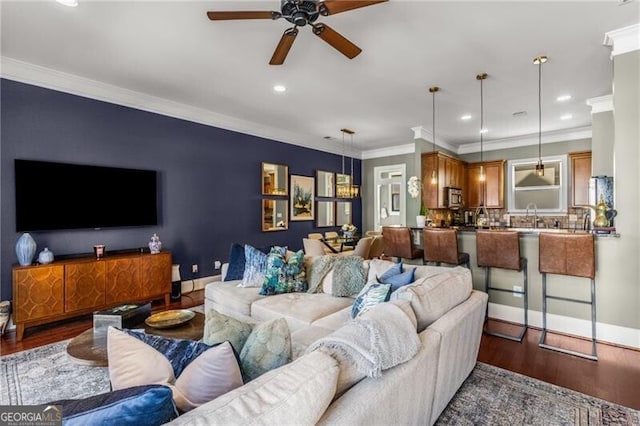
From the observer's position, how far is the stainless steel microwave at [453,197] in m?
6.68

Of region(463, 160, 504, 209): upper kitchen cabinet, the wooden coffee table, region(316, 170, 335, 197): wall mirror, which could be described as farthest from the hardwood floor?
region(316, 170, 335, 197): wall mirror

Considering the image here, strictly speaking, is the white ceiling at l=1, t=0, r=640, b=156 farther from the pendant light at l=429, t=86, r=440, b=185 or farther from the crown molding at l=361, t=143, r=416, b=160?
the crown molding at l=361, t=143, r=416, b=160

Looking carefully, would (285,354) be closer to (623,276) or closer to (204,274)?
(623,276)

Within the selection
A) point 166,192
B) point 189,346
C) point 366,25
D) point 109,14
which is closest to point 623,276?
point 366,25

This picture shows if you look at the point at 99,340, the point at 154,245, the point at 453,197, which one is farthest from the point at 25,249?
the point at 453,197

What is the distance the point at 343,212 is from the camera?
768cm

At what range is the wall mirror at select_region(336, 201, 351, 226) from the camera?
752 cm

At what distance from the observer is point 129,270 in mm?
3770

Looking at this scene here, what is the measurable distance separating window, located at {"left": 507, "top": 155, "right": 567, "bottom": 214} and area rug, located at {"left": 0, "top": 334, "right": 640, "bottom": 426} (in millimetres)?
5430

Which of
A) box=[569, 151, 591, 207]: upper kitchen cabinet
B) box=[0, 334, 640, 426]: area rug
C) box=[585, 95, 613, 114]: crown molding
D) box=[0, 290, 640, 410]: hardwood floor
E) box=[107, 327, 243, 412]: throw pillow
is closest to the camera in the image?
box=[107, 327, 243, 412]: throw pillow

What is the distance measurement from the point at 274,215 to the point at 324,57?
3.35 meters

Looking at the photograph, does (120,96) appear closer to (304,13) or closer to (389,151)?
(304,13)

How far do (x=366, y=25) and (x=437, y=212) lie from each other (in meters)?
5.01

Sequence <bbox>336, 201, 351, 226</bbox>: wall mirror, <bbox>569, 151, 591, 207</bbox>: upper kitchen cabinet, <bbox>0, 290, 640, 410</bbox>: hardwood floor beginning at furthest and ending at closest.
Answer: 1. <bbox>336, 201, 351, 226</bbox>: wall mirror
2. <bbox>569, 151, 591, 207</bbox>: upper kitchen cabinet
3. <bbox>0, 290, 640, 410</bbox>: hardwood floor
